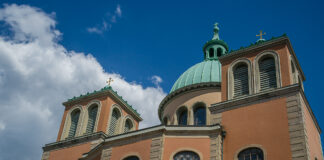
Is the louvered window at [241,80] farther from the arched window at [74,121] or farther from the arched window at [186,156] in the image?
the arched window at [74,121]

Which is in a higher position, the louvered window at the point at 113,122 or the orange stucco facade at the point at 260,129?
the louvered window at the point at 113,122

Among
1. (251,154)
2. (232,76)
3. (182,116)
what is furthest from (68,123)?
(251,154)

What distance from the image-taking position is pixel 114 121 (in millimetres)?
33000

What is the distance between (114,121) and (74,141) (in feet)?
12.1

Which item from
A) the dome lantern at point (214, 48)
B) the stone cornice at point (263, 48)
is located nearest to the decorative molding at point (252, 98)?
the stone cornice at point (263, 48)

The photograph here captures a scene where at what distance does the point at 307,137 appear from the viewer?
22.0m

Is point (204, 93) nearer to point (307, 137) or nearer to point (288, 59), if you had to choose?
point (288, 59)

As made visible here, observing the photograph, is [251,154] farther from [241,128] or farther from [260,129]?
[241,128]

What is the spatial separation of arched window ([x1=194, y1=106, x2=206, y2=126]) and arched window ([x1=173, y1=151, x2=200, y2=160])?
833 centimetres

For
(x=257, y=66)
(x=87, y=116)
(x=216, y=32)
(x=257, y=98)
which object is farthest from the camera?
(x=216, y=32)

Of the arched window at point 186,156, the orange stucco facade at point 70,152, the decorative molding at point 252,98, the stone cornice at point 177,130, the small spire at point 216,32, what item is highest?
the small spire at point 216,32

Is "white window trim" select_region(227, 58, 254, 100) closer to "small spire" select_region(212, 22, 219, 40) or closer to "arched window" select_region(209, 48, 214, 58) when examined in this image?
"arched window" select_region(209, 48, 214, 58)

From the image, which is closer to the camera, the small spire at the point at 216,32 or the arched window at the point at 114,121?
the arched window at the point at 114,121

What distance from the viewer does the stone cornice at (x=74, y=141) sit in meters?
30.1
